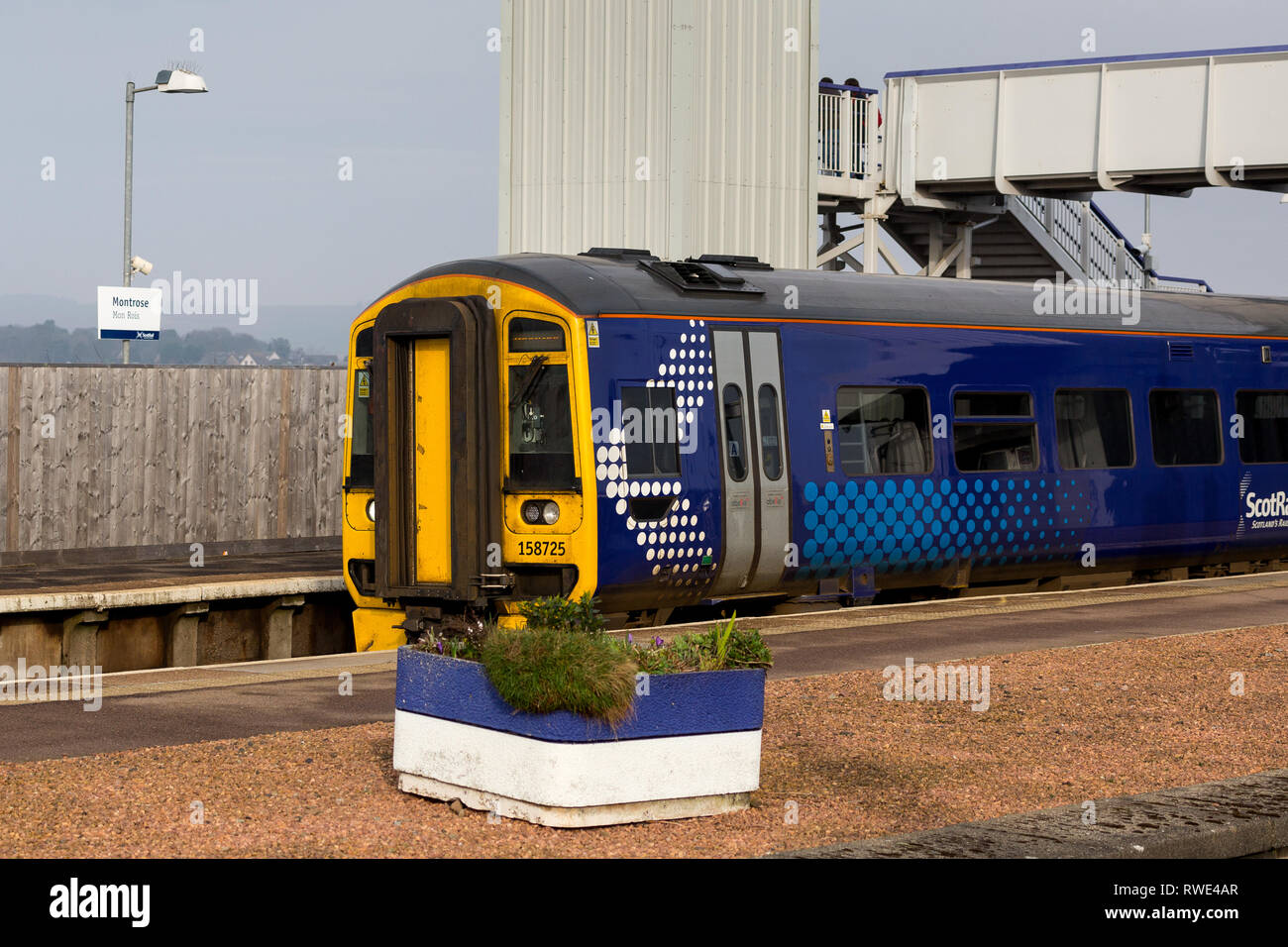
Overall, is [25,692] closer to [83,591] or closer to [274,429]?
[83,591]

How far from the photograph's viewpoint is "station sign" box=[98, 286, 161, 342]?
24.5 metres

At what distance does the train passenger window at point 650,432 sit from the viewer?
14625mm

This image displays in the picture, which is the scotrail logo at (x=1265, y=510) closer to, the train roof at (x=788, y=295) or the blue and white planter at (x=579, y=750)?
the train roof at (x=788, y=295)

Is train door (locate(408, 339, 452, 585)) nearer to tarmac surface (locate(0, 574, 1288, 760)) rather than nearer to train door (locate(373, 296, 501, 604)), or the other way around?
train door (locate(373, 296, 501, 604))

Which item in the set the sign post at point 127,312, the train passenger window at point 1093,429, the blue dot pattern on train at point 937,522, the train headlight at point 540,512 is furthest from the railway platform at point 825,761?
the sign post at point 127,312

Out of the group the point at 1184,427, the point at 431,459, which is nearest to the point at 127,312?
the point at 431,459

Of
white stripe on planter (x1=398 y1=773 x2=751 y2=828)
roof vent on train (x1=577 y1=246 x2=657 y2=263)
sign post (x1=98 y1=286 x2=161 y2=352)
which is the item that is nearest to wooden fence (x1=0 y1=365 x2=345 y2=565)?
sign post (x1=98 y1=286 x2=161 y2=352)

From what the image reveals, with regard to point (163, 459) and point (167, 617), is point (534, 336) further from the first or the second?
point (163, 459)

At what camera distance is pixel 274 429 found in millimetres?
23672

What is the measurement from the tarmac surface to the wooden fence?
9.05 m

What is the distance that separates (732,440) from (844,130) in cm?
1510

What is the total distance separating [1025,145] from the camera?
28547mm

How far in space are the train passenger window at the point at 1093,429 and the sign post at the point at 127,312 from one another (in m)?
12.6
